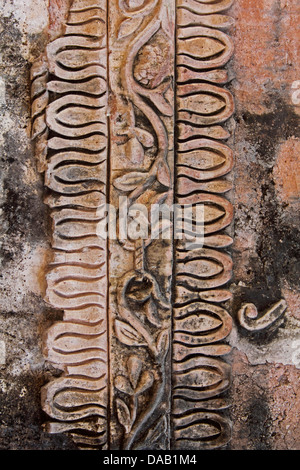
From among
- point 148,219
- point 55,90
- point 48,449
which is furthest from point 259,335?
point 55,90

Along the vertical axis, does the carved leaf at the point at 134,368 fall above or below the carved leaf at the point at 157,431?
above

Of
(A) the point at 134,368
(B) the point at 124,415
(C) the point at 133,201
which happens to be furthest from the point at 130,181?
(B) the point at 124,415

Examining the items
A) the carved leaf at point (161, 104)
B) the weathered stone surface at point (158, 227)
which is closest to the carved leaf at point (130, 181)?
the weathered stone surface at point (158, 227)

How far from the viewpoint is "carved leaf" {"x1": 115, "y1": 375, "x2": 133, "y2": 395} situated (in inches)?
73.5

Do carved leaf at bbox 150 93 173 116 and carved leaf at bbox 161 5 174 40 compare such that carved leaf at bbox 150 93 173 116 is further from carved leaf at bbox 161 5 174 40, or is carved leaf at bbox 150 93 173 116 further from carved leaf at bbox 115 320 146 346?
carved leaf at bbox 115 320 146 346

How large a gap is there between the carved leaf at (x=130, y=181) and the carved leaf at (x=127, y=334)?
0.52m

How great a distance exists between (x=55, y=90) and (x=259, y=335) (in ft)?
4.16

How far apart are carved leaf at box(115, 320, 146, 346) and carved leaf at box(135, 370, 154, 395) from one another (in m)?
0.13

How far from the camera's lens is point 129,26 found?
1.80 metres

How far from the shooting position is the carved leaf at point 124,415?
1.87 meters

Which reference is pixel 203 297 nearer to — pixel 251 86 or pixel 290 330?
pixel 290 330

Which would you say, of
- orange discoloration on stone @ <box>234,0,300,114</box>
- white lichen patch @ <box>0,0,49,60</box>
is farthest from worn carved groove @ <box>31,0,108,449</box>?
orange discoloration on stone @ <box>234,0,300,114</box>

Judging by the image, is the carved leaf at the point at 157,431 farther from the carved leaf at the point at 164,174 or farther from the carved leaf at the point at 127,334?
the carved leaf at the point at 164,174

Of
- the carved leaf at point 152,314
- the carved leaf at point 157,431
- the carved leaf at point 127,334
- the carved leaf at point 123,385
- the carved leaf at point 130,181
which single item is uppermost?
the carved leaf at point 130,181
